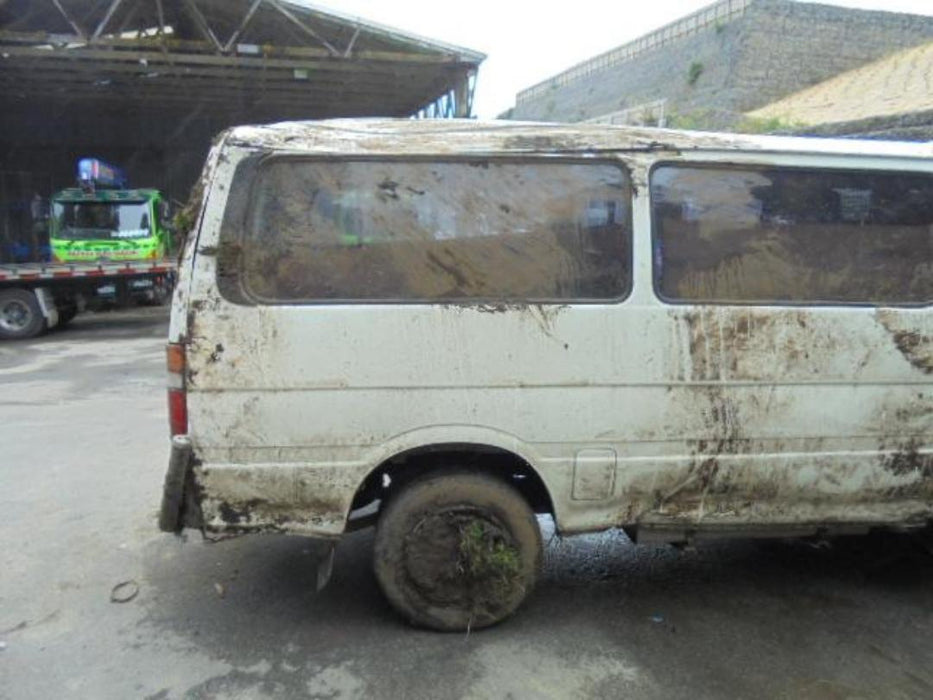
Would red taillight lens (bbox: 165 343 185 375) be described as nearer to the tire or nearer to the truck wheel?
the truck wheel

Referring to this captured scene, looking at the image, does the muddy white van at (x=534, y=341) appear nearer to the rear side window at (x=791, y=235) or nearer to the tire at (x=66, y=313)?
the rear side window at (x=791, y=235)

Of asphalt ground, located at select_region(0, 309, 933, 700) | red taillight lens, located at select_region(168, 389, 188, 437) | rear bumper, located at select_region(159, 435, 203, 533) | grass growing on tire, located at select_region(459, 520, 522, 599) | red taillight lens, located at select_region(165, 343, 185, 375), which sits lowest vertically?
asphalt ground, located at select_region(0, 309, 933, 700)

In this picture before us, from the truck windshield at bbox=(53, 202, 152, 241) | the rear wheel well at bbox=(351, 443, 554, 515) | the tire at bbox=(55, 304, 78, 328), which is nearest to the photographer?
the rear wheel well at bbox=(351, 443, 554, 515)

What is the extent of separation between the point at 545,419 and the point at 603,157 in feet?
3.58

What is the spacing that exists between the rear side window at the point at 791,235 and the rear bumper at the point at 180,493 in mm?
2006

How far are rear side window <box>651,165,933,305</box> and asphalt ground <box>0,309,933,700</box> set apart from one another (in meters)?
1.46

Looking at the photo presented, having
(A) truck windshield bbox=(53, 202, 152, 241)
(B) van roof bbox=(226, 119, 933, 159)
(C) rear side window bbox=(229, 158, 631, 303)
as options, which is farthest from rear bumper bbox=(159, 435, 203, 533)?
(A) truck windshield bbox=(53, 202, 152, 241)

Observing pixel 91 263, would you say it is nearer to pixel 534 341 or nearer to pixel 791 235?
pixel 534 341

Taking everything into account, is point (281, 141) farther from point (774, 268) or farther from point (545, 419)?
point (774, 268)

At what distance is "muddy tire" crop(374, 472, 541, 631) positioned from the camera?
320 centimetres

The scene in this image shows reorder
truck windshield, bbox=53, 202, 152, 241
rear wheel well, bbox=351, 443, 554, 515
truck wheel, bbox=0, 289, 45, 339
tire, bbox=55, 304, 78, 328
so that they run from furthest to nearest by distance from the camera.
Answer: truck windshield, bbox=53, 202, 152, 241, tire, bbox=55, 304, 78, 328, truck wheel, bbox=0, 289, 45, 339, rear wheel well, bbox=351, 443, 554, 515

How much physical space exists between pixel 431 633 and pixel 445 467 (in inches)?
28.5

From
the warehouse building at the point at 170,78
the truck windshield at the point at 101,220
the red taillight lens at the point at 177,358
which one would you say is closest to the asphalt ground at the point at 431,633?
the red taillight lens at the point at 177,358

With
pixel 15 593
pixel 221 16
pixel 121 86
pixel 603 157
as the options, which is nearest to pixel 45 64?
pixel 121 86
